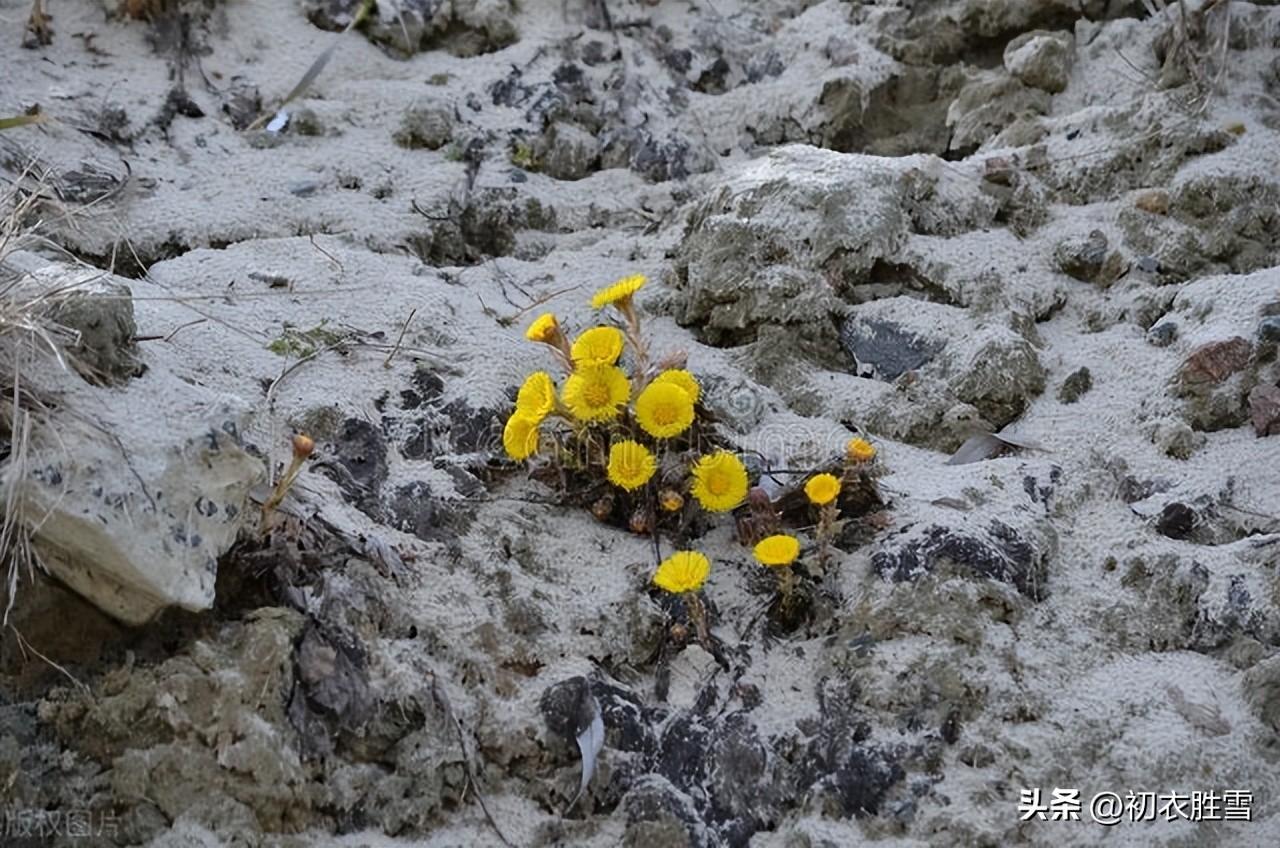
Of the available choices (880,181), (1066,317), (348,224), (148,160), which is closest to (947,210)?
(880,181)

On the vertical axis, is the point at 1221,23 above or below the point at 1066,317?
above

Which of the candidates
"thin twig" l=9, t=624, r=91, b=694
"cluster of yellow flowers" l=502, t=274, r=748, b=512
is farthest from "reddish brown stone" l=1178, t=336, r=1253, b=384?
"thin twig" l=9, t=624, r=91, b=694

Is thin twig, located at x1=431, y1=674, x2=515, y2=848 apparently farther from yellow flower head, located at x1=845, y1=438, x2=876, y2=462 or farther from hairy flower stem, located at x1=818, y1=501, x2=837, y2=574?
yellow flower head, located at x1=845, y1=438, x2=876, y2=462

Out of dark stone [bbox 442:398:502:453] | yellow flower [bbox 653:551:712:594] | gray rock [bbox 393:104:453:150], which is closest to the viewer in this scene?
yellow flower [bbox 653:551:712:594]

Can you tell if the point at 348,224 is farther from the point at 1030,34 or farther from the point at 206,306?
the point at 1030,34

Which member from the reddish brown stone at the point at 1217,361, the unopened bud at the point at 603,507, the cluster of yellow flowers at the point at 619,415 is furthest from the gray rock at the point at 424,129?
the reddish brown stone at the point at 1217,361
